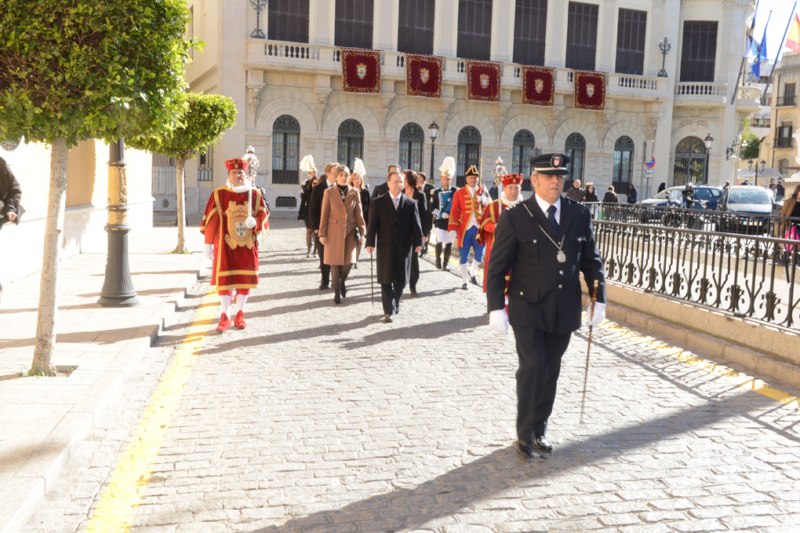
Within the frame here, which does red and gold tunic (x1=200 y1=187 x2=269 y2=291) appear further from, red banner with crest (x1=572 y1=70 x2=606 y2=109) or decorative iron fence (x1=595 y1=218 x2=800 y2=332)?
red banner with crest (x1=572 y1=70 x2=606 y2=109)

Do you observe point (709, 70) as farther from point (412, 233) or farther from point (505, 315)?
point (505, 315)

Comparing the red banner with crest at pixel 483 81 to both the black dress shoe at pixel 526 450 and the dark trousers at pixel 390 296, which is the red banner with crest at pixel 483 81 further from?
the black dress shoe at pixel 526 450

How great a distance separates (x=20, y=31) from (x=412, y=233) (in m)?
5.86

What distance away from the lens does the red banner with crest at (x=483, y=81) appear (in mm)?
37125

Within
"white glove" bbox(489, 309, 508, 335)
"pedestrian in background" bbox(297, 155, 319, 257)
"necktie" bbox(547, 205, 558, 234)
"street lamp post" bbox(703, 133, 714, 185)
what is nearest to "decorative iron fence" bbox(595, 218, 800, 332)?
"necktie" bbox(547, 205, 558, 234)

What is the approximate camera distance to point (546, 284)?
5.18 metres

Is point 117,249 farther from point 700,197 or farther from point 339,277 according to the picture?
point 700,197

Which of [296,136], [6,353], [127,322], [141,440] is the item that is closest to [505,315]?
[141,440]

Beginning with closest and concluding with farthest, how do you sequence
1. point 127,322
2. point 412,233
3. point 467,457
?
point 467,457, point 127,322, point 412,233

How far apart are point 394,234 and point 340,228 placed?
1.38 meters

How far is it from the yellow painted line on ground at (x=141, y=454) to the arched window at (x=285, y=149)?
27685 millimetres

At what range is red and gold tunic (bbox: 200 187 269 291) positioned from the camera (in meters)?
9.31

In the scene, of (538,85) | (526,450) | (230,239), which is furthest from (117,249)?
(538,85)

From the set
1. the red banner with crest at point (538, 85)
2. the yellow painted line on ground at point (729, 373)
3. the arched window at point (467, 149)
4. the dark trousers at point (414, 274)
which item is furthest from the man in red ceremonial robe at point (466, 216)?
the red banner with crest at point (538, 85)
